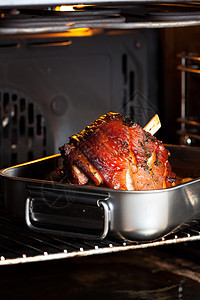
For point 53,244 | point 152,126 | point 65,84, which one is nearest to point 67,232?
point 53,244

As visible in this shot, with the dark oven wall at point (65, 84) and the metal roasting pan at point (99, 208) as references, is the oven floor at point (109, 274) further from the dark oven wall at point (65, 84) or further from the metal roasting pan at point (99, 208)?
the dark oven wall at point (65, 84)

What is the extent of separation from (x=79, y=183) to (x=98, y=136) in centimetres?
11

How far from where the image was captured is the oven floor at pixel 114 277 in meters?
1.59

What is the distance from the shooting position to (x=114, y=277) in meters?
1.71

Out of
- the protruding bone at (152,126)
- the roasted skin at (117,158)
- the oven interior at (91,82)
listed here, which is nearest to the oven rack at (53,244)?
the roasted skin at (117,158)

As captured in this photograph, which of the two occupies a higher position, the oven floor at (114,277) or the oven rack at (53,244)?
the oven rack at (53,244)

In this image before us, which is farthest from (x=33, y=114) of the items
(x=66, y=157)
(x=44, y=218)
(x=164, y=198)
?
(x=164, y=198)

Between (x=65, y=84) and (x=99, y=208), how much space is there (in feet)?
2.16

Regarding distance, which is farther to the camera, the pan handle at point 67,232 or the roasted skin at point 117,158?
the roasted skin at point 117,158

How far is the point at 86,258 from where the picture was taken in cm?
185

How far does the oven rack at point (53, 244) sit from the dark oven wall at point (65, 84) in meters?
0.44

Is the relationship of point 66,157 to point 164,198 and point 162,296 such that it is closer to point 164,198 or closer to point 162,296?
point 164,198

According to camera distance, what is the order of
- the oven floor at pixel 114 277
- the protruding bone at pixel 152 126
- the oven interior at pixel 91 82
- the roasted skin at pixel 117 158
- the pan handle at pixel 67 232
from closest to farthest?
1. the pan handle at pixel 67 232
2. the roasted skin at pixel 117 158
3. the protruding bone at pixel 152 126
4. the oven floor at pixel 114 277
5. the oven interior at pixel 91 82

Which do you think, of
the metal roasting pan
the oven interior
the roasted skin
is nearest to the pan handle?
the metal roasting pan
